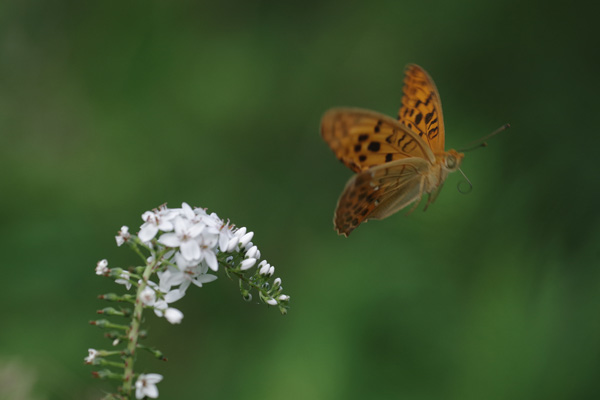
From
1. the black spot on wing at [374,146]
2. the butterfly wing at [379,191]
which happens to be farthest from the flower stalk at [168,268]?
the black spot on wing at [374,146]

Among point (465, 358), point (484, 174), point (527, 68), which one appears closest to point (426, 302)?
point (465, 358)

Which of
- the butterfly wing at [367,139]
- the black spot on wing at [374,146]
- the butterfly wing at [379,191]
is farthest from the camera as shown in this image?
the black spot on wing at [374,146]

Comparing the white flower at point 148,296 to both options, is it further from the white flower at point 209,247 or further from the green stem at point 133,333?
the white flower at point 209,247

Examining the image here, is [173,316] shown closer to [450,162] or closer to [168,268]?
[168,268]

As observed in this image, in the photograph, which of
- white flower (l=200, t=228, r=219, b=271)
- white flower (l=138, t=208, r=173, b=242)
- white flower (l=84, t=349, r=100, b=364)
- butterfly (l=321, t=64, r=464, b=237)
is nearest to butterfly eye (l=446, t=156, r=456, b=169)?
butterfly (l=321, t=64, r=464, b=237)

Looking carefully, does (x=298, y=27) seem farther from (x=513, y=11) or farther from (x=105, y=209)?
(x=105, y=209)

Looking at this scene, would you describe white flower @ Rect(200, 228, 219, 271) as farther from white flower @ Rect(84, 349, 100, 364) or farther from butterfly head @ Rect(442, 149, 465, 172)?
butterfly head @ Rect(442, 149, 465, 172)

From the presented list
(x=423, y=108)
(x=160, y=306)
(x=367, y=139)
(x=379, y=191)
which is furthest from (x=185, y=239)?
(x=423, y=108)

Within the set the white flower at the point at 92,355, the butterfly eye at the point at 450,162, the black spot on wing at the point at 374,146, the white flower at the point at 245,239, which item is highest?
the black spot on wing at the point at 374,146
